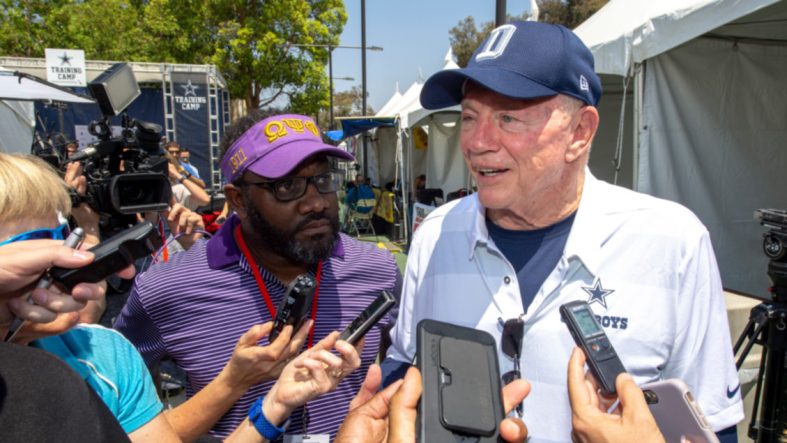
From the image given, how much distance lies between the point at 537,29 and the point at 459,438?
1222 mm

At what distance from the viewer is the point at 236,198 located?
1.99m

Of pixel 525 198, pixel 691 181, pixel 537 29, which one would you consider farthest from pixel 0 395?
pixel 691 181

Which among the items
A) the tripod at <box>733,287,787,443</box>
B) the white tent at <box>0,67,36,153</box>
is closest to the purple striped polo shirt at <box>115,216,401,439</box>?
the tripod at <box>733,287,787,443</box>

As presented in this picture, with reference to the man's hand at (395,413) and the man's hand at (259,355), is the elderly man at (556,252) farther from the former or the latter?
the man's hand at (395,413)

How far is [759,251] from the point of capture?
18.6 feet

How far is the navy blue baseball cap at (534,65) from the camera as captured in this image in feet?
4.84

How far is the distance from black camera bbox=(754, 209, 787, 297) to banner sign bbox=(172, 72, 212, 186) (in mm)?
13086

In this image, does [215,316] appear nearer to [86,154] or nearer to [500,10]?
[86,154]

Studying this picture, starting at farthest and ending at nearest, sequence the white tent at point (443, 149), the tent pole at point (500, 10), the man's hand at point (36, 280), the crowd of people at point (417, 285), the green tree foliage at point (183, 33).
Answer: the green tree foliage at point (183, 33) < the white tent at point (443, 149) < the tent pole at point (500, 10) < the crowd of people at point (417, 285) < the man's hand at point (36, 280)

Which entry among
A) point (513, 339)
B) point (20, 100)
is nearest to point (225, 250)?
point (513, 339)

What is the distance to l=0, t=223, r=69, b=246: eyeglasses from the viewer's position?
947 mm

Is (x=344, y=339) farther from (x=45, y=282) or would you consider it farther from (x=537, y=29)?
(x=537, y=29)

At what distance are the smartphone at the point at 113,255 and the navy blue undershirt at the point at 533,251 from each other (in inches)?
43.0

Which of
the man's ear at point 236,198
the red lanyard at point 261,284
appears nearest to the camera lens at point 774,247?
the red lanyard at point 261,284
